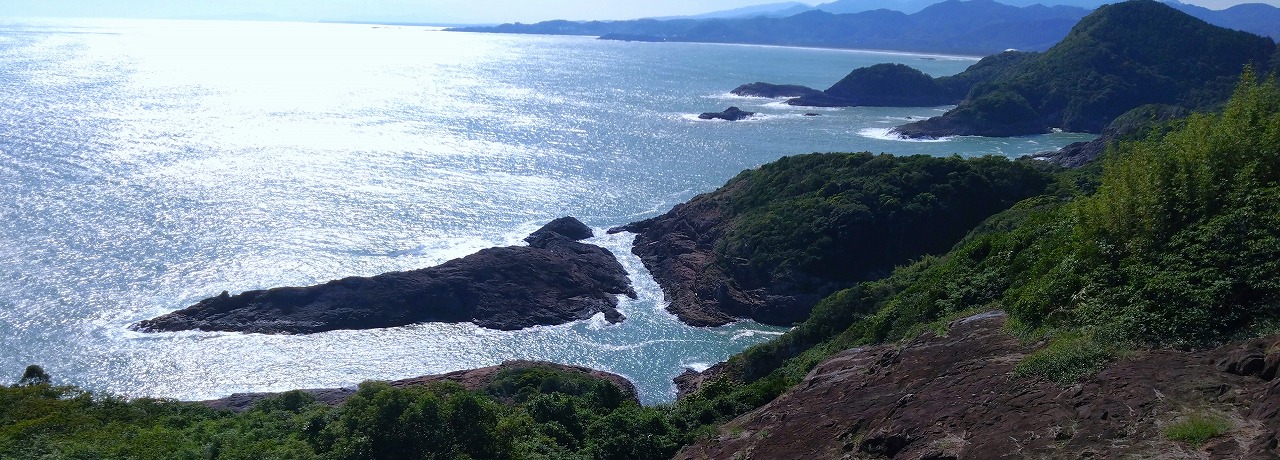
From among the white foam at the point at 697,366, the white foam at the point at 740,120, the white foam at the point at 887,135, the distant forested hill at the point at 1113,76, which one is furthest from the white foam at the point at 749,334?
the white foam at the point at 740,120

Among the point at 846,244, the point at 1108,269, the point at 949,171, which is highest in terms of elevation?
the point at 1108,269

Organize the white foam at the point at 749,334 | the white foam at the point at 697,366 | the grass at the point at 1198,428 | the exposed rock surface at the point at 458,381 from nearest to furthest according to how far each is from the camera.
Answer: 1. the grass at the point at 1198,428
2. the exposed rock surface at the point at 458,381
3. the white foam at the point at 697,366
4. the white foam at the point at 749,334

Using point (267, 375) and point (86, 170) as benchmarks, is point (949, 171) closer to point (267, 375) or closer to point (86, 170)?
point (267, 375)

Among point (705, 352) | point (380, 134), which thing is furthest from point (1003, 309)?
point (380, 134)

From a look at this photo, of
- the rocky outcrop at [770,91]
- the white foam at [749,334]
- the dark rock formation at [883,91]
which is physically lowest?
the white foam at [749,334]

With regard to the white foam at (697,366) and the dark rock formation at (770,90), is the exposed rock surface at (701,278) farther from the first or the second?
the dark rock formation at (770,90)

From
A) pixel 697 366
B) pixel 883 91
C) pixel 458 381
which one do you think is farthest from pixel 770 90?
pixel 458 381

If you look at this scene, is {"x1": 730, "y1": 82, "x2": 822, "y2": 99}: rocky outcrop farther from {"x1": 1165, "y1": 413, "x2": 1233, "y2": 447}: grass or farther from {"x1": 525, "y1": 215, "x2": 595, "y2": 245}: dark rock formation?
{"x1": 1165, "y1": 413, "x2": 1233, "y2": 447}: grass
